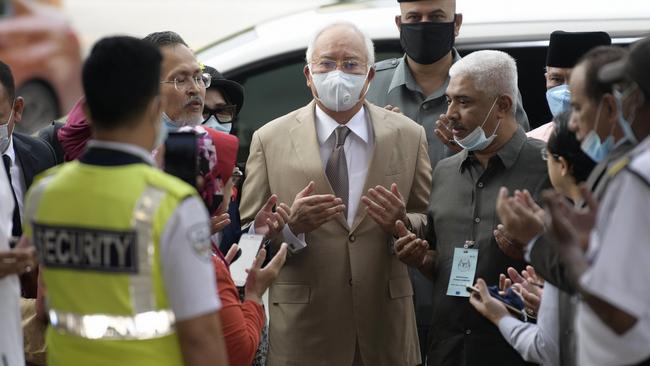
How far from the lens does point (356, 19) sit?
281 inches

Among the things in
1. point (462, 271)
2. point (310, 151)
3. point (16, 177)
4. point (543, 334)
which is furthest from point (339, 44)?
point (543, 334)

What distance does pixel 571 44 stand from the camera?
5.91 metres

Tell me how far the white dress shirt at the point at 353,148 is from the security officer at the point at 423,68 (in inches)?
19.3

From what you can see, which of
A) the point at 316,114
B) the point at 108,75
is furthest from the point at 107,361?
the point at 316,114

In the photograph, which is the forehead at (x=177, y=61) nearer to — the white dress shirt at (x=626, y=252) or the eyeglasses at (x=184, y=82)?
the eyeglasses at (x=184, y=82)

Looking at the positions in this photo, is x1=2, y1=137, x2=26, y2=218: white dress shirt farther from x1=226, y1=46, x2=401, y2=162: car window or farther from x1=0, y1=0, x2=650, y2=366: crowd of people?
x1=226, y1=46, x2=401, y2=162: car window

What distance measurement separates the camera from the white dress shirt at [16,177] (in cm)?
504

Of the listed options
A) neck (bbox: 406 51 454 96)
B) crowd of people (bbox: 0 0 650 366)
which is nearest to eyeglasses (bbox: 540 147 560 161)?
crowd of people (bbox: 0 0 650 366)

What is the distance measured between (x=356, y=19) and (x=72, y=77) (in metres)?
7.48

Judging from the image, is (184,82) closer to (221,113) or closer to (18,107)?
(221,113)

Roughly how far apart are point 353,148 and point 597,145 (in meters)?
1.95

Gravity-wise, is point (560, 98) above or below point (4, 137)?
below

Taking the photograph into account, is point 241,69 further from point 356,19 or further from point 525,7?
point 525,7

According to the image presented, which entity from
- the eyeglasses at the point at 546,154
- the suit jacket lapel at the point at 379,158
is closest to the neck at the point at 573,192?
the eyeglasses at the point at 546,154
